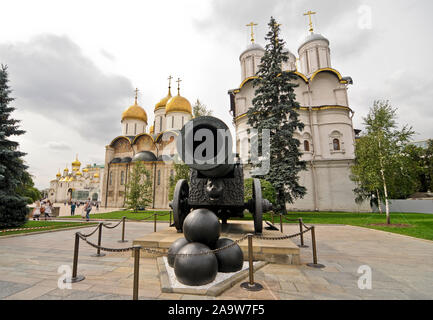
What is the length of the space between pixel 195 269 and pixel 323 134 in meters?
24.8

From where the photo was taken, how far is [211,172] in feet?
13.2

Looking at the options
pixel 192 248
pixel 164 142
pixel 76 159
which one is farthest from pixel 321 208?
pixel 76 159

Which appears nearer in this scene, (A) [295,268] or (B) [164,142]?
(A) [295,268]

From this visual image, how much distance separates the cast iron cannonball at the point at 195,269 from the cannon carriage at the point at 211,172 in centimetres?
135

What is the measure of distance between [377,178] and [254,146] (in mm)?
8133

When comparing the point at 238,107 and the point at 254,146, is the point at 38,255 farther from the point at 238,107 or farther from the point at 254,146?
the point at 238,107

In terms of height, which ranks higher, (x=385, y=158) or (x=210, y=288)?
(x=385, y=158)

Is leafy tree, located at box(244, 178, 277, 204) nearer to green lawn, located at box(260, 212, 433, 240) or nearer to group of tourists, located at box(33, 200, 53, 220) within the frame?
green lawn, located at box(260, 212, 433, 240)

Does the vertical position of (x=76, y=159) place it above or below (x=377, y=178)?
above

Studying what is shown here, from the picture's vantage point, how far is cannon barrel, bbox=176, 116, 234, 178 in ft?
11.4

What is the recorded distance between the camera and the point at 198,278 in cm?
294

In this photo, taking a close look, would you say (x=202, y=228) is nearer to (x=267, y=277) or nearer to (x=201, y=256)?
(x=201, y=256)

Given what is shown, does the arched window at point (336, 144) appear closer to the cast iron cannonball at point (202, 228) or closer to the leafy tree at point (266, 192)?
the leafy tree at point (266, 192)

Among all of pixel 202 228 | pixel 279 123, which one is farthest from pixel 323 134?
pixel 202 228
